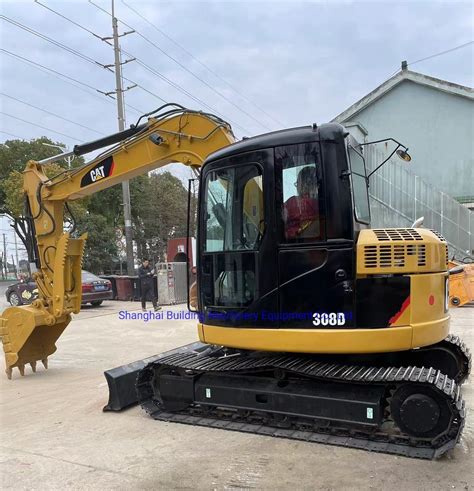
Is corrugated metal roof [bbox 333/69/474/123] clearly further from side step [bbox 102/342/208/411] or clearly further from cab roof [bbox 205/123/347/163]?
side step [bbox 102/342/208/411]

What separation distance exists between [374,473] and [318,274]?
1.59m

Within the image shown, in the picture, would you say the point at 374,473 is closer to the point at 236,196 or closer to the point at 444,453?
the point at 444,453

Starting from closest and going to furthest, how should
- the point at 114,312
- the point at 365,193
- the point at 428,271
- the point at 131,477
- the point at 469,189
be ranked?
the point at 131,477 → the point at 428,271 → the point at 365,193 → the point at 114,312 → the point at 469,189

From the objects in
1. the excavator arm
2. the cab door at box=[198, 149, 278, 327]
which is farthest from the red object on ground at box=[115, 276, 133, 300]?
the cab door at box=[198, 149, 278, 327]

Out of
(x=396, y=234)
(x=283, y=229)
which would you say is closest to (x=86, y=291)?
(x=283, y=229)

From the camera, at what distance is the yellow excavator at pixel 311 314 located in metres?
4.10

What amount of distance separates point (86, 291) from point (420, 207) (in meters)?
12.6

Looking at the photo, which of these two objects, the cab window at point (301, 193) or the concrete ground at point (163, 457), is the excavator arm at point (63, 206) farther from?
the cab window at point (301, 193)

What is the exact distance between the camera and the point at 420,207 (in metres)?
18.8

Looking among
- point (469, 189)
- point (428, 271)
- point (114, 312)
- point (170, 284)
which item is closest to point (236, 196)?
point (428, 271)

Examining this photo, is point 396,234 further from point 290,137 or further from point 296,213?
point 290,137

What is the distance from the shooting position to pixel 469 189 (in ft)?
70.0

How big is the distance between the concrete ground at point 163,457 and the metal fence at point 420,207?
12.1 metres

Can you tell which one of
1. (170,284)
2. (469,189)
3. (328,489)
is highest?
(469,189)
